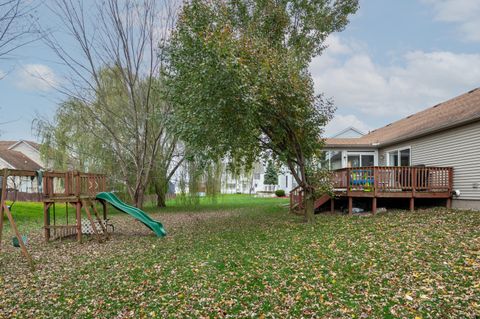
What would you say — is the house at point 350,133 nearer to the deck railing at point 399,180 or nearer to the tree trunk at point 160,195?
the tree trunk at point 160,195

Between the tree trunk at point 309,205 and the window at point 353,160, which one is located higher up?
the window at point 353,160

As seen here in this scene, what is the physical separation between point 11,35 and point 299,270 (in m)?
8.35

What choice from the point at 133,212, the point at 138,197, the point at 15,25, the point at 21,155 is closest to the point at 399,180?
the point at 133,212

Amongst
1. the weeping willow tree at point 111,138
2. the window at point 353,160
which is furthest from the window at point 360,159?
the weeping willow tree at point 111,138

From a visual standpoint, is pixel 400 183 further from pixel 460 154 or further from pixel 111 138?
pixel 111 138

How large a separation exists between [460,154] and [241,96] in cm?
778

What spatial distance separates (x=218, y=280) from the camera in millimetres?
5227

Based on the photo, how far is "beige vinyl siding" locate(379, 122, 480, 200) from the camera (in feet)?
34.0

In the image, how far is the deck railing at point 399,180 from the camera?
11.2m

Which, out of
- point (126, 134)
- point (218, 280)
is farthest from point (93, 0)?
point (218, 280)

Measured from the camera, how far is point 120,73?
1661cm

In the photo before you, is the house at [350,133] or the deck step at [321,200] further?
the house at [350,133]

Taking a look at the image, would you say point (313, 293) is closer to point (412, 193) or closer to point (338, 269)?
point (338, 269)

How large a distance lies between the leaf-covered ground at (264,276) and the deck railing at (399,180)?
105 inches
